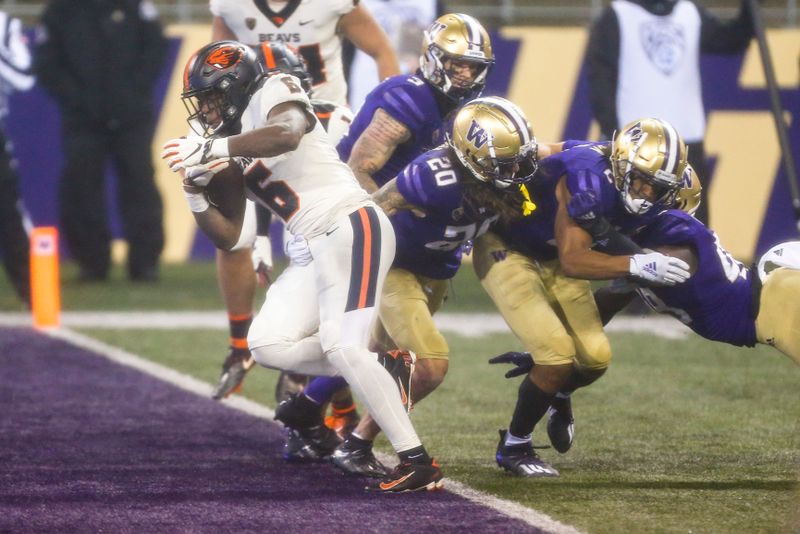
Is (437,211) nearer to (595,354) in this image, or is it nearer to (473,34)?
(595,354)

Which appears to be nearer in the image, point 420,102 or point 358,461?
point 358,461

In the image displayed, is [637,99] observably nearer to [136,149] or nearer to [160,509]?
[136,149]

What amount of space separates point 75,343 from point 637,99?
3.76 metres

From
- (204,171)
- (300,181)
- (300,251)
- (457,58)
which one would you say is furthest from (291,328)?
(457,58)

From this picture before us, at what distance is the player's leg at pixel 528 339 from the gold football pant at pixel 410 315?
0.84ft

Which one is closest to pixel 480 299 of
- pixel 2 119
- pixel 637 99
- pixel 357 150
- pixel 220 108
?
pixel 637 99

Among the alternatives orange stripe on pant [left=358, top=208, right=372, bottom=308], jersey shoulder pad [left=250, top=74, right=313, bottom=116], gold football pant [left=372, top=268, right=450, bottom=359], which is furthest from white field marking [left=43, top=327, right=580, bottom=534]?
jersey shoulder pad [left=250, top=74, right=313, bottom=116]

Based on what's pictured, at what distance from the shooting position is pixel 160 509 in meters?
4.73

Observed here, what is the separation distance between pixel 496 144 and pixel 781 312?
3.79ft

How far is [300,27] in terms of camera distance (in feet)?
22.6

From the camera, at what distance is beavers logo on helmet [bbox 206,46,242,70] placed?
5.13m

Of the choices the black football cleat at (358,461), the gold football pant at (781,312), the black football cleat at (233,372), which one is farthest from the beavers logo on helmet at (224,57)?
the gold football pant at (781,312)

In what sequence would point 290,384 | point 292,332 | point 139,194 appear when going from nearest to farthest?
point 292,332 < point 290,384 < point 139,194

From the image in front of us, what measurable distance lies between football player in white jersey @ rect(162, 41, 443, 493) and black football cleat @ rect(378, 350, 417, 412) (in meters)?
0.14
